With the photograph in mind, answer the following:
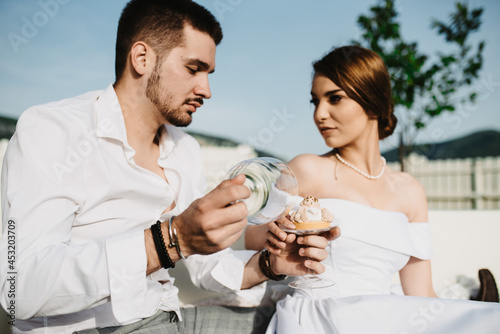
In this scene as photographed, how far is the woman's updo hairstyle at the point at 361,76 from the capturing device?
2.64 meters

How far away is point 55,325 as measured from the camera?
5.60ft

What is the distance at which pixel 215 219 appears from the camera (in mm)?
1224

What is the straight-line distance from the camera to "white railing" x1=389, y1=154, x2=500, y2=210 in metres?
12.0

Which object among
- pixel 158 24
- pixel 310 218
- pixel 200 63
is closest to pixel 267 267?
pixel 310 218

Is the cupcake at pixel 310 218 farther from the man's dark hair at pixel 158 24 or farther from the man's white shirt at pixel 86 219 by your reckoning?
the man's dark hair at pixel 158 24

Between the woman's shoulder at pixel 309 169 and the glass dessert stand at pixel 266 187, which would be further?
the woman's shoulder at pixel 309 169

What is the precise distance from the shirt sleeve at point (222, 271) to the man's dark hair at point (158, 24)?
125 cm

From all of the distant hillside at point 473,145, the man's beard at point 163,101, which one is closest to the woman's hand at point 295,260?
the man's beard at point 163,101

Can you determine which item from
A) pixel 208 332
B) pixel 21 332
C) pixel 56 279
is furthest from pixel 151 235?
pixel 208 332

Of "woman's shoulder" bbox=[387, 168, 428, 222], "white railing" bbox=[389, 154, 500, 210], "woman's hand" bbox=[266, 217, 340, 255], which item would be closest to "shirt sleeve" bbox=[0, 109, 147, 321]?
"woman's hand" bbox=[266, 217, 340, 255]

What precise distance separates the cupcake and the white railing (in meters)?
11.3

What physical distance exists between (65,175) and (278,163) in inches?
35.6

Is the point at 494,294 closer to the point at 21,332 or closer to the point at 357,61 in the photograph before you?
the point at 357,61

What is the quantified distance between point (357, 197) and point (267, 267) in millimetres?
922
